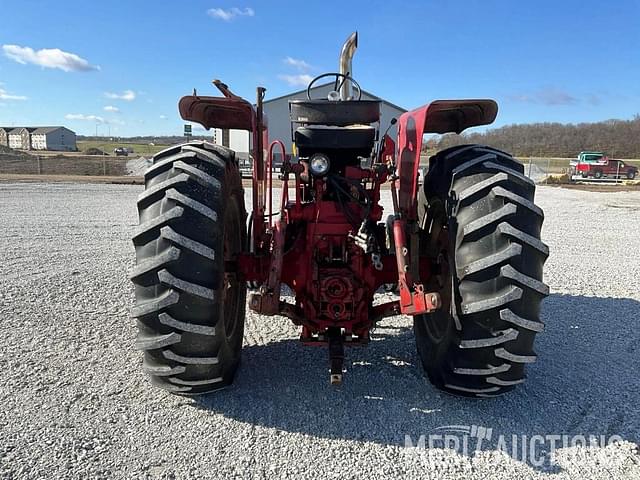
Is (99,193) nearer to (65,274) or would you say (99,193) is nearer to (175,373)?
(65,274)

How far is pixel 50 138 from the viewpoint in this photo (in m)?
101

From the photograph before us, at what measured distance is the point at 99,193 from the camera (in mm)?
18578

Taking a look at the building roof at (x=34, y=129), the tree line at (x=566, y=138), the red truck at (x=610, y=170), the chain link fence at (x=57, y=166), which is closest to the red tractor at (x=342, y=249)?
the chain link fence at (x=57, y=166)

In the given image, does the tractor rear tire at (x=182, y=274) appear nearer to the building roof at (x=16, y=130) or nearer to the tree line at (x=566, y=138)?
the tree line at (x=566, y=138)

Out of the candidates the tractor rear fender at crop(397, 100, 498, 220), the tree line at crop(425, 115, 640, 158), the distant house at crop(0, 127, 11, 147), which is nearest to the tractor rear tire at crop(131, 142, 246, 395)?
the tractor rear fender at crop(397, 100, 498, 220)

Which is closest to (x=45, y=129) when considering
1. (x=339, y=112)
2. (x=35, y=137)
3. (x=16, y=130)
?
(x=35, y=137)

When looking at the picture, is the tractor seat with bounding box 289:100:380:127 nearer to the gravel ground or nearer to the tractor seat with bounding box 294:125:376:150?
the tractor seat with bounding box 294:125:376:150

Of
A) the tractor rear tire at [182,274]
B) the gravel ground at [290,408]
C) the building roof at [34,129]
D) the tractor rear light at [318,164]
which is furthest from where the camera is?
the building roof at [34,129]

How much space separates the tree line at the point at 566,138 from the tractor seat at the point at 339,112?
193 ft

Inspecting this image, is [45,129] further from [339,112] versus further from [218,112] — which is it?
[339,112]

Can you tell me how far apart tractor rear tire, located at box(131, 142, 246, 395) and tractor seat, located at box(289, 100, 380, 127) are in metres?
0.96

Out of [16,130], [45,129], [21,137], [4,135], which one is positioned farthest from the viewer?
[4,135]

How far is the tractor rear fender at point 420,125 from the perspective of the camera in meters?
3.43

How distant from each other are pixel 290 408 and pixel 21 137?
4553 inches
